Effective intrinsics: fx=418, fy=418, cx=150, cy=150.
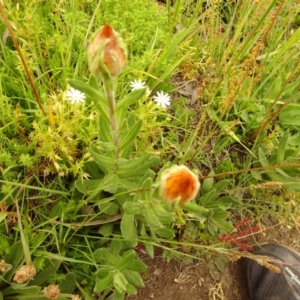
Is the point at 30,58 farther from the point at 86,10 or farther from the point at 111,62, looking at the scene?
the point at 111,62

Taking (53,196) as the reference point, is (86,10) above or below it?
above

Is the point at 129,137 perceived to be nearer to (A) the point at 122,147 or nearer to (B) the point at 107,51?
(A) the point at 122,147

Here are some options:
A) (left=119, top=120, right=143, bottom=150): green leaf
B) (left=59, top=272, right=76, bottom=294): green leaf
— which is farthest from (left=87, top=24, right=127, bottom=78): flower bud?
(left=59, top=272, right=76, bottom=294): green leaf

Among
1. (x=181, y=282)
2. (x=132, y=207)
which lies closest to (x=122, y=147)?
(x=132, y=207)

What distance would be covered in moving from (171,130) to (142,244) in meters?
0.43

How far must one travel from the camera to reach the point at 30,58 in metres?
1.41

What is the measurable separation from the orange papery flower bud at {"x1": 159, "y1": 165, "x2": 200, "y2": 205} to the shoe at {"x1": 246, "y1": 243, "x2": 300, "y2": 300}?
116cm

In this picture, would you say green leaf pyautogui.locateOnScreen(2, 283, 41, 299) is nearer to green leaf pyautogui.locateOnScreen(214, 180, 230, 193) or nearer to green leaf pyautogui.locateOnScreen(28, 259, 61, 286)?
green leaf pyautogui.locateOnScreen(28, 259, 61, 286)

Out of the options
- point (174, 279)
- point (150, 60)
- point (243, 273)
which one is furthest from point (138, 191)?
point (243, 273)

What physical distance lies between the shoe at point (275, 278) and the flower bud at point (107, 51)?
4.38 ft

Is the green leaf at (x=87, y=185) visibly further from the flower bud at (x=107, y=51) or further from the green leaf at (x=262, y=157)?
the green leaf at (x=262, y=157)

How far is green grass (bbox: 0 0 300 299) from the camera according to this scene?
127 centimetres

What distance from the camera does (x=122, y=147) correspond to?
1.16 metres

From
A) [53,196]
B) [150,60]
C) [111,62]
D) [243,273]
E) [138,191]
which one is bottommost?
[243,273]
